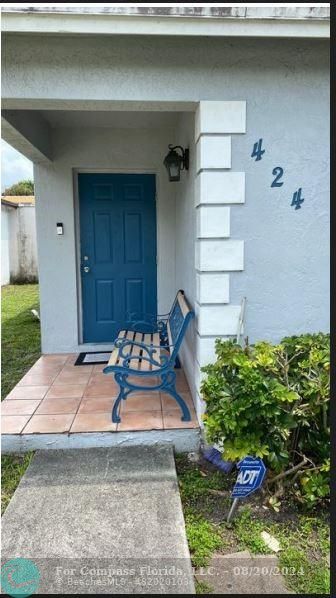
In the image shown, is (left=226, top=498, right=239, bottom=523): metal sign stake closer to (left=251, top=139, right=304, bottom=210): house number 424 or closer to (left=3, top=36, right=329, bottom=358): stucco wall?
(left=3, top=36, right=329, bottom=358): stucco wall

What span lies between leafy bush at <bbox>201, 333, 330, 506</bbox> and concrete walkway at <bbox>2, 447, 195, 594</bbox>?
0.49 meters

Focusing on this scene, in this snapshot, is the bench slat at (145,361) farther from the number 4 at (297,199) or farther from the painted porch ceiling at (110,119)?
the painted porch ceiling at (110,119)

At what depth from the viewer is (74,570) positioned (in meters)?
1.76

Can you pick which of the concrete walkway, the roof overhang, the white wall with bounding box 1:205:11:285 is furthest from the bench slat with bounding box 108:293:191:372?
the white wall with bounding box 1:205:11:285

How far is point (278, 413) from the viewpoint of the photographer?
6.68 ft

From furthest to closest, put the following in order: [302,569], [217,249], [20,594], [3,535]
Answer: [217,249] → [3,535] → [302,569] → [20,594]

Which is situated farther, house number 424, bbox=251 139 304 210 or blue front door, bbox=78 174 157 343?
blue front door, bbox=78 174 157 343

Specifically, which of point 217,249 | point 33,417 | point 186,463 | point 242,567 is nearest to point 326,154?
point 217,249

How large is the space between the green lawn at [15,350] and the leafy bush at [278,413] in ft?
4.24

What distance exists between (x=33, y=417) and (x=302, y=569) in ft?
6.52

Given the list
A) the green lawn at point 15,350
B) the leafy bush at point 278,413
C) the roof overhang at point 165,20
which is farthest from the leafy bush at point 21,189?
the leafy bush at point 278,413

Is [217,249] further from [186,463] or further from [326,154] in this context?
[186,463]

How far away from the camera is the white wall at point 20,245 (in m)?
12.6

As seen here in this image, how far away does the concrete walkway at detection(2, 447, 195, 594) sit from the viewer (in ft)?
5.66
